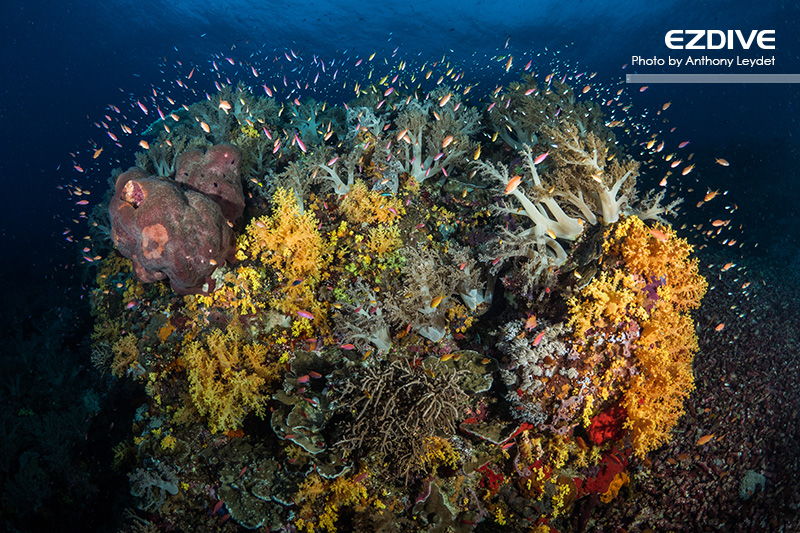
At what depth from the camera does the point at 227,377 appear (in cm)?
559

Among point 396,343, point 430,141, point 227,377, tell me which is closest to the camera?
point 227,377

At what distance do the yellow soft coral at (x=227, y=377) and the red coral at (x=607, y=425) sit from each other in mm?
5048

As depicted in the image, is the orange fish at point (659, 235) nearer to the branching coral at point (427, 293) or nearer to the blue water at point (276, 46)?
the branching coral at point (427, 293)

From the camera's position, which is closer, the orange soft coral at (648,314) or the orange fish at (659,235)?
the orange soft coral at (648,314)

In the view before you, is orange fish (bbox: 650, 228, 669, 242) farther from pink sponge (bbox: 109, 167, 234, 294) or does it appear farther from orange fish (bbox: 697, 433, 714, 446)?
pink sponge (bbox: 109, 167, 234, 294)

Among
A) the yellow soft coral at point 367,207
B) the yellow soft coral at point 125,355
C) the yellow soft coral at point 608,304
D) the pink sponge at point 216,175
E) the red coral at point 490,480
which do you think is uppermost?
the yellow soft coral at point 608,304

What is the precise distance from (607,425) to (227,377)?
5.91 metres

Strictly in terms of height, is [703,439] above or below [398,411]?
above

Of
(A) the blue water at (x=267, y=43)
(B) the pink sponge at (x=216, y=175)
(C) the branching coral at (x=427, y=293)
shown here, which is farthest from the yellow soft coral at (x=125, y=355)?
(A) the blue water at (x=267, y=43)

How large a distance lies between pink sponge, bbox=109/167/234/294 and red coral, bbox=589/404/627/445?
6.67m

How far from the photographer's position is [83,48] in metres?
51.5

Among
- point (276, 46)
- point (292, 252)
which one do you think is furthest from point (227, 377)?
point (276, 46)

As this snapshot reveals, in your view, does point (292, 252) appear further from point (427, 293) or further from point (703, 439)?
point (703, 439)

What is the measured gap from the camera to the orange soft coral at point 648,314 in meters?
4.85
